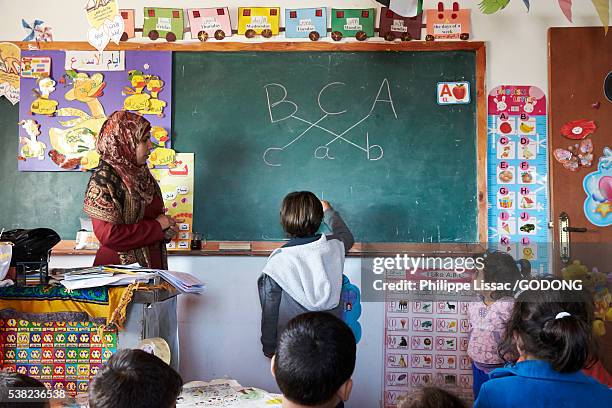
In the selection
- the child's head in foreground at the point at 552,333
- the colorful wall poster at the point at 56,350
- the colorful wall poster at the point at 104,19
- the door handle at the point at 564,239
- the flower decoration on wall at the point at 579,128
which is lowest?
the colorful wall poster at the point at 56,350

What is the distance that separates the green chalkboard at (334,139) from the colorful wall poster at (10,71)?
3.02ft

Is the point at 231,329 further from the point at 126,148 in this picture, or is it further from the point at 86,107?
the point at 86,107

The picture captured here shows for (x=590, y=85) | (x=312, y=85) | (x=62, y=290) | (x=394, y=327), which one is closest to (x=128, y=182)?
(x=62, y=290)

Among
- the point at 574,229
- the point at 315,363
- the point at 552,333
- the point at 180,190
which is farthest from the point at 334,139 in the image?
the point at 315,363

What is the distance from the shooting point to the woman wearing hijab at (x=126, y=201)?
2709 millimetres

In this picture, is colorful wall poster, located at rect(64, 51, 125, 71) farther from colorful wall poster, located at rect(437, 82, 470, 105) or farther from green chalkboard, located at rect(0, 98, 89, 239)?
colorful wall poster, located at rect(437, 82, 470, 105)

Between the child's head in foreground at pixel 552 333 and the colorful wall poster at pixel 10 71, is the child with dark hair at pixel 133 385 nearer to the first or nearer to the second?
the child's head in foreground at pixel 552 333

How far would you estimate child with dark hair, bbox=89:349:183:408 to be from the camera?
47.1 inches

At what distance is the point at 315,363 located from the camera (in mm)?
1320

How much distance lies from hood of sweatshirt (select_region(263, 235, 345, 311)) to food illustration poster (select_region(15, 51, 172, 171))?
143 cm

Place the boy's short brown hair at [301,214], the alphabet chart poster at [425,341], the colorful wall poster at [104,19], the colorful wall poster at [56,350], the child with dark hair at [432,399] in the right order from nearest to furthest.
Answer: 1. the child with dark hair at [432,399]
2. the colorful wall poster at [56,350]
3. the boy's short brown hair at [301,214]
4. the colorful wall poster at [104,19]
5. the alphabet chart poster at [425,341]

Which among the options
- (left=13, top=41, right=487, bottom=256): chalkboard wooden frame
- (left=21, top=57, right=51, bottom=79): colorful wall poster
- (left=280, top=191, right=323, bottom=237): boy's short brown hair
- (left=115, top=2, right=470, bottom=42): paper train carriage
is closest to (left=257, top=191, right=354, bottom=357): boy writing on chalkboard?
(left=280, top=191, right=323, bottom=237): boy's short brown hair

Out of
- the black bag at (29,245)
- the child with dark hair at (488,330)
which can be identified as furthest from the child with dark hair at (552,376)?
the black bag at (29,245)

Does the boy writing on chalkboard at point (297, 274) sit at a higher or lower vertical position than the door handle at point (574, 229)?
lower
